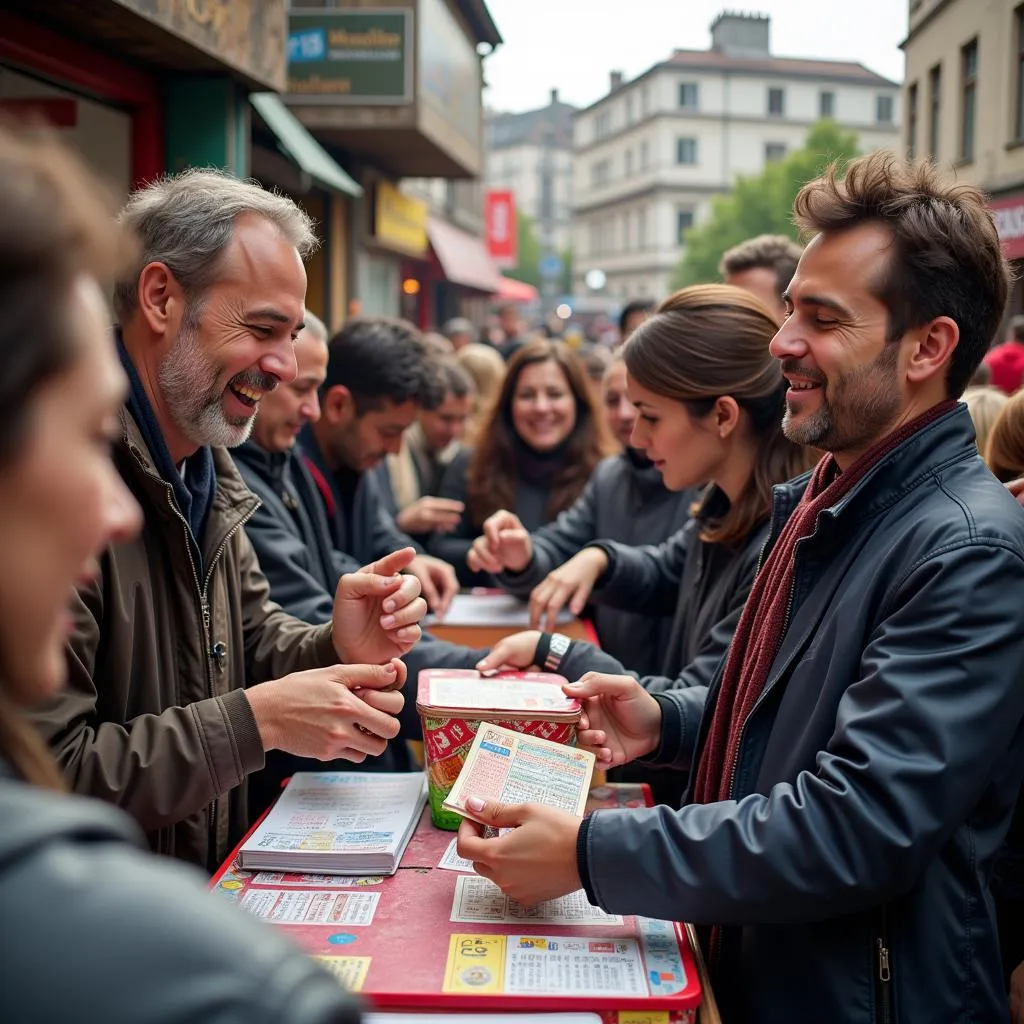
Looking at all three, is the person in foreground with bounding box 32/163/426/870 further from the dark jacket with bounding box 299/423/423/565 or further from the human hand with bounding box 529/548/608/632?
the dark jacket with bounding box 299/423/423/565

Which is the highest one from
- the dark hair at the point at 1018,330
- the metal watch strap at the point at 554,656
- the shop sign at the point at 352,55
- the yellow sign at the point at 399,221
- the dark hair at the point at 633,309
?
the shop sign at the point at 352,55

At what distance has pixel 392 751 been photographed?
333cm

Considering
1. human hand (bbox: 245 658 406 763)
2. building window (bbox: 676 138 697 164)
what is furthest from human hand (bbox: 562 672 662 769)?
building window (bbox: 676 138 697 164)

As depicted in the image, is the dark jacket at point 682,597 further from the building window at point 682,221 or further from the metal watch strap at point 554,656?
the building window at point 682,221

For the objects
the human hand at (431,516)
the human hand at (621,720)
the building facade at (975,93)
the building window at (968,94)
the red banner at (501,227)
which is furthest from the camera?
the red banner at (501,227)

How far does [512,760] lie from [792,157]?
49286mm

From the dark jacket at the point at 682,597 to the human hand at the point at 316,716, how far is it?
29.5 inches

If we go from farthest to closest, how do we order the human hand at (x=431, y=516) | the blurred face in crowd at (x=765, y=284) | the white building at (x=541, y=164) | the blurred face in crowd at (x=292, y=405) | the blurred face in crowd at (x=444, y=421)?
the white building at (x=541, y=164) → the blurred face in crowd at (x=444, y=421) → the human hand at (x=431, y=516) → the blurred face in crowd at (x=765, y=284) → the blurred face in crowd at (x=292, y=405)

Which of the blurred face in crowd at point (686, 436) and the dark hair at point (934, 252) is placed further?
the blurred face in crowd at point (686, 436)

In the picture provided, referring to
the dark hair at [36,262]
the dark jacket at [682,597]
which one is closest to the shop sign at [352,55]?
the dark jacket at [682,597]

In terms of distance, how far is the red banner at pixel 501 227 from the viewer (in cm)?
3136

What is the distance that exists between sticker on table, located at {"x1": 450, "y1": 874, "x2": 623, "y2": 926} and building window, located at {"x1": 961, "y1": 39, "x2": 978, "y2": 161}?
17.6 m

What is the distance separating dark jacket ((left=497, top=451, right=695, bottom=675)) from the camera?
393cm

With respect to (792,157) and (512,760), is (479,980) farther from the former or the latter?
(792,157)
